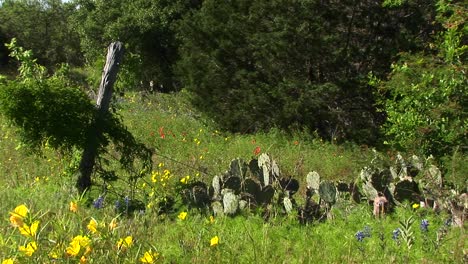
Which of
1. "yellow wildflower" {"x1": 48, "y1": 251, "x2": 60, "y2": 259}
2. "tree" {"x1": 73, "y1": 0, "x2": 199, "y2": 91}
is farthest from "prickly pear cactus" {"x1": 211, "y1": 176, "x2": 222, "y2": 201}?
"tree" {"x1": 73, "y1": 0, "x2": 199, "y2": 91}

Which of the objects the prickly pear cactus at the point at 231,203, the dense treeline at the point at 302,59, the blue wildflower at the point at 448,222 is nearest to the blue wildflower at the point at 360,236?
the blue wildflower at the point at 448,222

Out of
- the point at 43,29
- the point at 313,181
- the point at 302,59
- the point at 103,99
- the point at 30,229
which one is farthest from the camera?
the point at 43,29

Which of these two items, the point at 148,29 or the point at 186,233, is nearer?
the point at 186,233

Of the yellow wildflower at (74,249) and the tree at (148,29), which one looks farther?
the tree at (148,29)

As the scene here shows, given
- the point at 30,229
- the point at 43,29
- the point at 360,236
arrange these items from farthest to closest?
1. the point at 43,29
2. the point at 360,236
3. the point at 30,229

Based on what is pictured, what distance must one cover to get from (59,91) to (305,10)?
7171mm

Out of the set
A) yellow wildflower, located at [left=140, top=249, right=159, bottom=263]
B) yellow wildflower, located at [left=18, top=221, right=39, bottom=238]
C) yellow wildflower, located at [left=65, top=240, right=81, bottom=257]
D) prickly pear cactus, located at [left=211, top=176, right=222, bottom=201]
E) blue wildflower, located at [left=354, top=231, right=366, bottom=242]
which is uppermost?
yellow wildflower, located at [left=18, top=221, right=39, bottom=238]

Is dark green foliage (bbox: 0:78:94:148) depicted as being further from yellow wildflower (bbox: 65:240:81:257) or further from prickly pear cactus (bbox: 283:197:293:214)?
yellow wildflower (bbox: 65:240:81:257)

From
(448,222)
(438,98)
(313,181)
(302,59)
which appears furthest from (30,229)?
(302,59)

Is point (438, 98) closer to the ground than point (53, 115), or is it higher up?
higher up

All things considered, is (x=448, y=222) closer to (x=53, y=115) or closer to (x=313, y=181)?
(x=313, y=181)

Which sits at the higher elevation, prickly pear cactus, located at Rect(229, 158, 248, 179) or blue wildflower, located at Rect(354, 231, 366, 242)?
blue wildflower, located at Rect(354, 231, 366, 242)

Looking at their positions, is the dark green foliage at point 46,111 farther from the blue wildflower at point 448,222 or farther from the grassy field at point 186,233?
the blue wildflower at point 448,222

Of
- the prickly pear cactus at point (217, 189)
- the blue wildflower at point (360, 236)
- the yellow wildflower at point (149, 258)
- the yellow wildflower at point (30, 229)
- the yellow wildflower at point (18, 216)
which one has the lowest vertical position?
the prickly pear cactus at point (217, 189)
